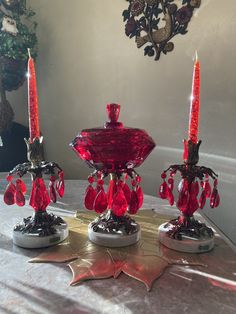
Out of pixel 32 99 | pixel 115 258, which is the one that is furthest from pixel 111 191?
pixel 32 99

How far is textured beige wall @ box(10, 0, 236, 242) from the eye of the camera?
4.40ft

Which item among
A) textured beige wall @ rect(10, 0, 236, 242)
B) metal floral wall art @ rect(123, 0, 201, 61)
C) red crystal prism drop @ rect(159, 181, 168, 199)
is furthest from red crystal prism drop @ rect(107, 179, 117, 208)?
metal floral wall art @ rect(123, 0, 201, 61)

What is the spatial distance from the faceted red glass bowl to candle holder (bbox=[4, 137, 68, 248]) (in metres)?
0.08

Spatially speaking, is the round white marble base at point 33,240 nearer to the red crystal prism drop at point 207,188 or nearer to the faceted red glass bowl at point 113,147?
the faceted red glass bowl at point 113,147

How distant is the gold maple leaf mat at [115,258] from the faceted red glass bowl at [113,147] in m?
0.17

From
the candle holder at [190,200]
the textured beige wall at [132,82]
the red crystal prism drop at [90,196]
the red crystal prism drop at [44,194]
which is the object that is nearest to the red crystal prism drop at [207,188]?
the candle holder at [190,200]

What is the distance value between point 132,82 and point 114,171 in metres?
1.04

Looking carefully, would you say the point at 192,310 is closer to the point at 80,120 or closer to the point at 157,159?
the point at 157,159

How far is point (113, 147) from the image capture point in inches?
25.4

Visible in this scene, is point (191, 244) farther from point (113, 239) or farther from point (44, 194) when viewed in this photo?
point (44, 194)

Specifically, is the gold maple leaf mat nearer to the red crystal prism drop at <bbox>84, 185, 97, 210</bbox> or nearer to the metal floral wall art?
the red crystal prism drop at <bbox>84, 185, 97, 210</bbox>

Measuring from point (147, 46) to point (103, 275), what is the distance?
1.24m

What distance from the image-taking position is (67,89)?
73.1 inches

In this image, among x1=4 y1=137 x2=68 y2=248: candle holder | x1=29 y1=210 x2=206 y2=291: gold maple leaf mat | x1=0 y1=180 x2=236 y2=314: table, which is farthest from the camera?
x1=4 y1=137 x2=68 y2=248: candle holder
